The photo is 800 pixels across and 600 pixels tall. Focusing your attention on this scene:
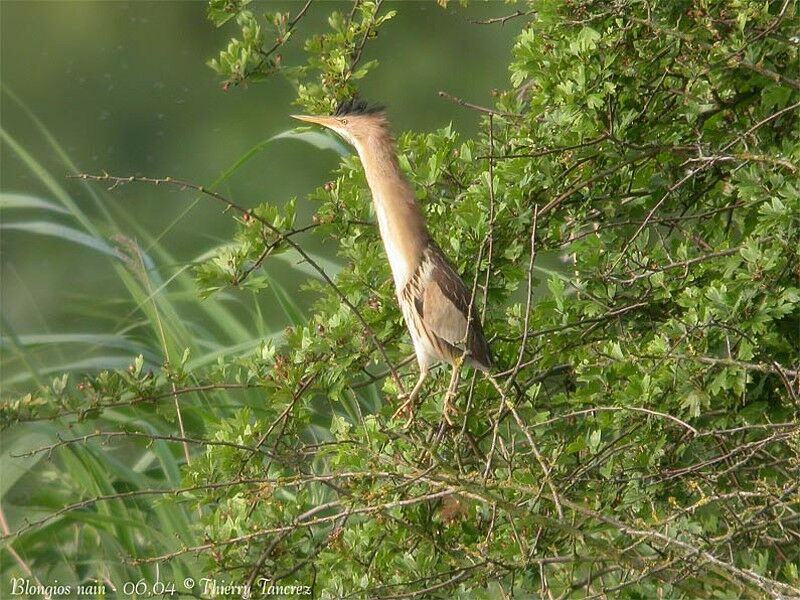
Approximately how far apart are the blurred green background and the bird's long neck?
4.38 meters

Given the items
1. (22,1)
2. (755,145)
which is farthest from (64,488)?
(22,1)

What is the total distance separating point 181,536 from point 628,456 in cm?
99

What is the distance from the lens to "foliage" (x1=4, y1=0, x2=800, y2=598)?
2.15 metres

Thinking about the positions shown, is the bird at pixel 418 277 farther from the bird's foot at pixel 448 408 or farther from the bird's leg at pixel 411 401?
the bird's foot at pixel 448 408

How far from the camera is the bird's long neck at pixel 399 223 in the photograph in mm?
2471

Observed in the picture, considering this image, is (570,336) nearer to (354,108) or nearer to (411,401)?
(411,401)

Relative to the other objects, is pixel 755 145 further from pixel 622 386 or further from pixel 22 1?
pixel 22 1

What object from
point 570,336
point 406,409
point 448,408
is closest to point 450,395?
point 448,408

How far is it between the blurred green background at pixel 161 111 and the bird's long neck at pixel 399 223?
4.38 metres

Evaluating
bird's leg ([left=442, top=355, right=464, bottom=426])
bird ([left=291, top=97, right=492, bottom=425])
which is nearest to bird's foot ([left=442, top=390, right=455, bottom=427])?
bird's leg ([left=442, top=355, right=464, bottom=426])

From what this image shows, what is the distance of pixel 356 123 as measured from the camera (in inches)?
107

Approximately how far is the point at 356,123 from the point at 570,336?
24.7 inches

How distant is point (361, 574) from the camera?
2266 millimetres

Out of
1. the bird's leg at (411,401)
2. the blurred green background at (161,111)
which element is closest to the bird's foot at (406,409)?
the bird's leg at (411,401)
